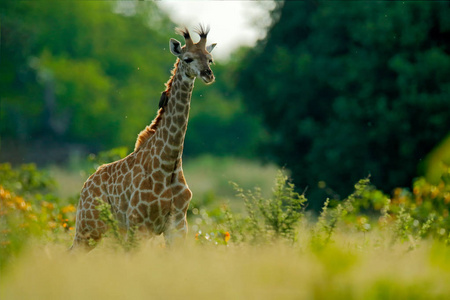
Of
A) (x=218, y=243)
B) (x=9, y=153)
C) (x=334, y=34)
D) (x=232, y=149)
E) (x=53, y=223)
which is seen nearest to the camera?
(x=218, y=243)

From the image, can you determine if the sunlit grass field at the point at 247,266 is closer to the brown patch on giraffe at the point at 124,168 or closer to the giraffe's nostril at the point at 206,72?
the brown patch on giraffe at the point at 124,168

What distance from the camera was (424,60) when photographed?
16.9 m

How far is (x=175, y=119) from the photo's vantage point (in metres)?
7.82

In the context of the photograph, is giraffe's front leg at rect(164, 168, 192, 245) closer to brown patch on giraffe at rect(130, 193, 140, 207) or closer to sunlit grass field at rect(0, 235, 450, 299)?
brown patch on giraffe at rect(130, 193, 140, 207)

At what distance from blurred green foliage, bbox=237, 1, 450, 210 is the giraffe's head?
8.49 meters

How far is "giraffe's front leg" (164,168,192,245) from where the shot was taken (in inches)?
291

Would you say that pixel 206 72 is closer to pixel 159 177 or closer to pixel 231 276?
pixel 159 177

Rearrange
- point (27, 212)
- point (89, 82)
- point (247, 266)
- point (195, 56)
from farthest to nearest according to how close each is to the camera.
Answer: point (89, 82) < point (27, 212) < point (195, 56) < point (247, 266)

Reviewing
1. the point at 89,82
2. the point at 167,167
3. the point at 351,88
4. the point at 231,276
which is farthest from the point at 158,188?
the point at 89,82

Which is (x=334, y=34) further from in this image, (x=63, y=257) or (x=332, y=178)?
(x=63, y=257)

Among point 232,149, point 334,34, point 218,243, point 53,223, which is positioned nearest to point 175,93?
point 218,243

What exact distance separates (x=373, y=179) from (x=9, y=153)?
2837 centimetres

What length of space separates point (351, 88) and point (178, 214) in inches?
516

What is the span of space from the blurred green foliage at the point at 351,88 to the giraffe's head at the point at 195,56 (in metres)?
8.49
